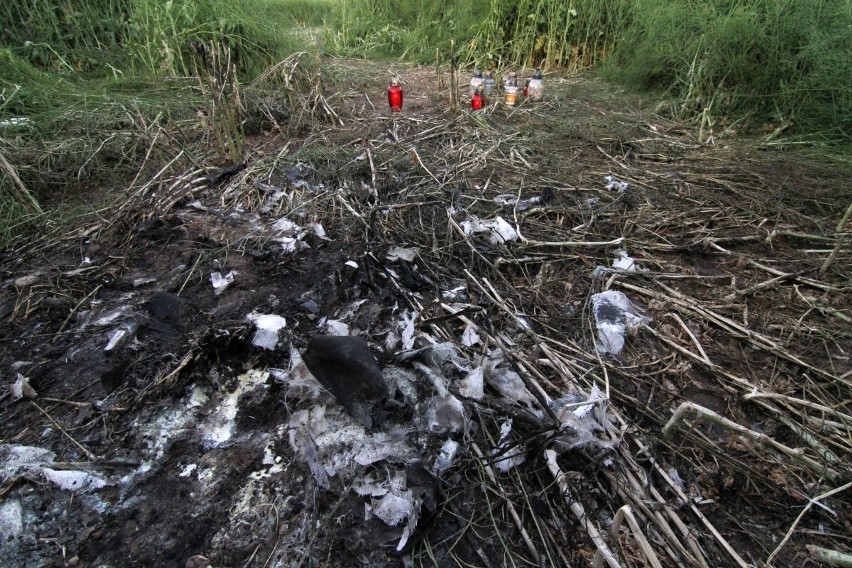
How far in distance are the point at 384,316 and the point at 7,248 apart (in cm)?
203

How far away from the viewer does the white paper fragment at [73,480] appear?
1.26m

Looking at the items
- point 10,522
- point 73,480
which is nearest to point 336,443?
point 73,480

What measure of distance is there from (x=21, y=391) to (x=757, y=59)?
16.2 feet

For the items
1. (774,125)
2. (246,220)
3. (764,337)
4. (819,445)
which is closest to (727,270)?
(764,337)

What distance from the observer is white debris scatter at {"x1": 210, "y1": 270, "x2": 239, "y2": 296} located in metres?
1.99

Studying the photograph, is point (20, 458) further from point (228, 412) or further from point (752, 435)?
point (752, 435)

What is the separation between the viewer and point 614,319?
182 cm

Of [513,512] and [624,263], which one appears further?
[624,263]

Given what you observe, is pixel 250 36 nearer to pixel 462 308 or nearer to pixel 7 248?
pixel 7 248

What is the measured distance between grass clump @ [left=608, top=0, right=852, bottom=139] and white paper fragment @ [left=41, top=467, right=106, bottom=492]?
4417 mm

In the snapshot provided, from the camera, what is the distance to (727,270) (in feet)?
7.04

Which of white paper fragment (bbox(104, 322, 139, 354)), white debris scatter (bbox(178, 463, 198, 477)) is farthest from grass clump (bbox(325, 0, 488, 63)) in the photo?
white debris scatter (bbox(178, 463, 198, 477))

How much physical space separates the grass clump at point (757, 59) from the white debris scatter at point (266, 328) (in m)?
3.72

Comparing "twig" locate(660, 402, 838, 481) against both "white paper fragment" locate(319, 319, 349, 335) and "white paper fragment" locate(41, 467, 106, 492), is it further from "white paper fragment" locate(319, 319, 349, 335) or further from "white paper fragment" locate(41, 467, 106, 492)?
"white paper fragment" locate(41, 467, 106, 492)
